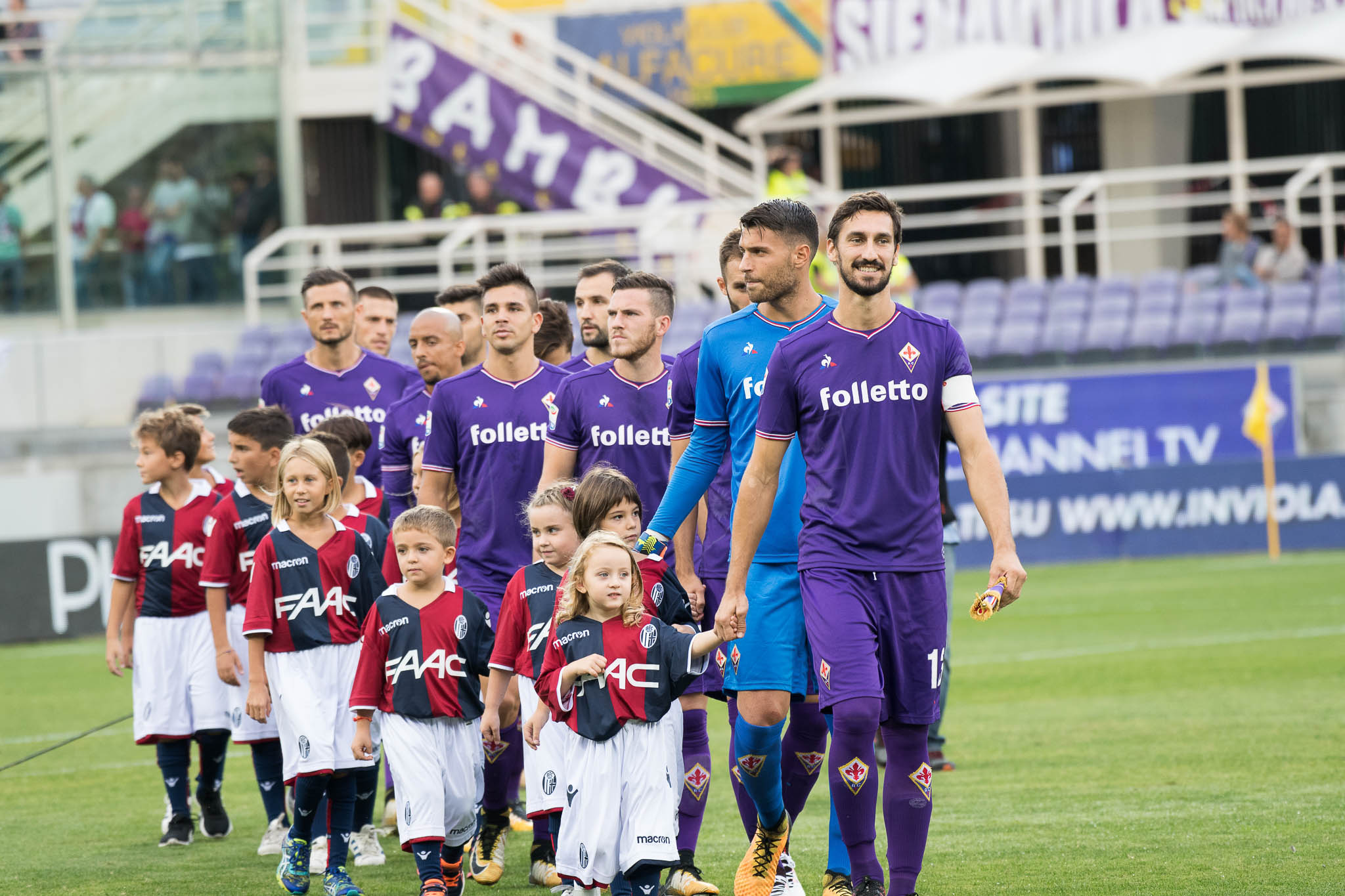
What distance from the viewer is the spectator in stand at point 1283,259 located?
21.3 m

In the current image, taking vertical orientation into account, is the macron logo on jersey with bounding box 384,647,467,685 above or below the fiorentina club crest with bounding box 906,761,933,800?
above

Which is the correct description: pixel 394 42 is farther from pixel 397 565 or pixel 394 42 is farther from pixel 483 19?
pixel 397 565

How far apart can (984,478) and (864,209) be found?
0.98 meters

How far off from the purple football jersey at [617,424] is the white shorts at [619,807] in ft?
4.77

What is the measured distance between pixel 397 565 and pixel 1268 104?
75.0 ft

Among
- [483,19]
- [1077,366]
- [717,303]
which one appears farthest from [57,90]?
[1077,366]

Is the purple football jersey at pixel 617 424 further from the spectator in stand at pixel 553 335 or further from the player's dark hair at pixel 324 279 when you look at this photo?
the player's dark hair at pixel 324 279

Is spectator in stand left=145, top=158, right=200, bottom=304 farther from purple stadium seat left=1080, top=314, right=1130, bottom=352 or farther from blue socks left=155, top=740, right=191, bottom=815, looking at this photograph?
blue socks left=155, top=740, right=191, bottom=815

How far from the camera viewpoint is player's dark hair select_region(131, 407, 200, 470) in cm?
818

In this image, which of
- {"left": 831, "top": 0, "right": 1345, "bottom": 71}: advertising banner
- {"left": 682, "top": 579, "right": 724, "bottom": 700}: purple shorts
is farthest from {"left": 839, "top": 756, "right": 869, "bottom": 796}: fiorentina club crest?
{"left": 831, "top": 0, "right": 1345, "bottom": 71}: advertising banner

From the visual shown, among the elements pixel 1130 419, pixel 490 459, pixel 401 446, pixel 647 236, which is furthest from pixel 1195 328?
pixel 490 459

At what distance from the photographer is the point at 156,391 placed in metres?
20.2

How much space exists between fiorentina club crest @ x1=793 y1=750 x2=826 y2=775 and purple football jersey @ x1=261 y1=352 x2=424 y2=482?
3.33 metres

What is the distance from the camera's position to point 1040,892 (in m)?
6.32
